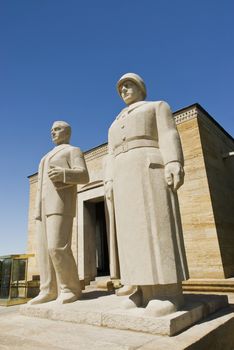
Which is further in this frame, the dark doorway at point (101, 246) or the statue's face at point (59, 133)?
the dark doorway at point (101, 246)

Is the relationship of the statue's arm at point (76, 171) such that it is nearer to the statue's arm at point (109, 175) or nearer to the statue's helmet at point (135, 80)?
the statue's arm at point (109, 175)

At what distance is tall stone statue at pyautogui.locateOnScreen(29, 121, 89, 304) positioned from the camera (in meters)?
3.40

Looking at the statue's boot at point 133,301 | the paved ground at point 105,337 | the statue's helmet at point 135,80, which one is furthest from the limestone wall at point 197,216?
the statue's helmet at point 135,80

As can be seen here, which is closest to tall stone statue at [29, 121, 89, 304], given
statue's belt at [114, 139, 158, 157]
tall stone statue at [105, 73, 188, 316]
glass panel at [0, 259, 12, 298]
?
tall stone statue at [105, 73, 188, 316]

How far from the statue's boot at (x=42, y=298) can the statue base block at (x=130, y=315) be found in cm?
18

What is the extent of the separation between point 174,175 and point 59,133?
2095mm

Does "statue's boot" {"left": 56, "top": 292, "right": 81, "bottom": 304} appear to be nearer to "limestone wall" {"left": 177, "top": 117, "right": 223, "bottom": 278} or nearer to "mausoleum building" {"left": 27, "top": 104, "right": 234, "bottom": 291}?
"mausoleum building" {"left": 27, "top": 104, "right": 234, "bottom": 291}

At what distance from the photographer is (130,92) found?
3.17 m

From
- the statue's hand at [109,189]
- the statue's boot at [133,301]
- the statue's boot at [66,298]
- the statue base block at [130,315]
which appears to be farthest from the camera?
the statue's boot at [66,298]

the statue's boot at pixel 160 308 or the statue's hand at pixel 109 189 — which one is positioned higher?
the statue's hand at pixel 109 189

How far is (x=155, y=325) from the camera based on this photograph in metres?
2.09

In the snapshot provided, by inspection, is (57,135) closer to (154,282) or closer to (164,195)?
(164,195)

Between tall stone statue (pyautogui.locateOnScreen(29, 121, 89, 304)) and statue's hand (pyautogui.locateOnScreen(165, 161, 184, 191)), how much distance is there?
137 centimetres

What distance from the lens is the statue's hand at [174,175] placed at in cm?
259
